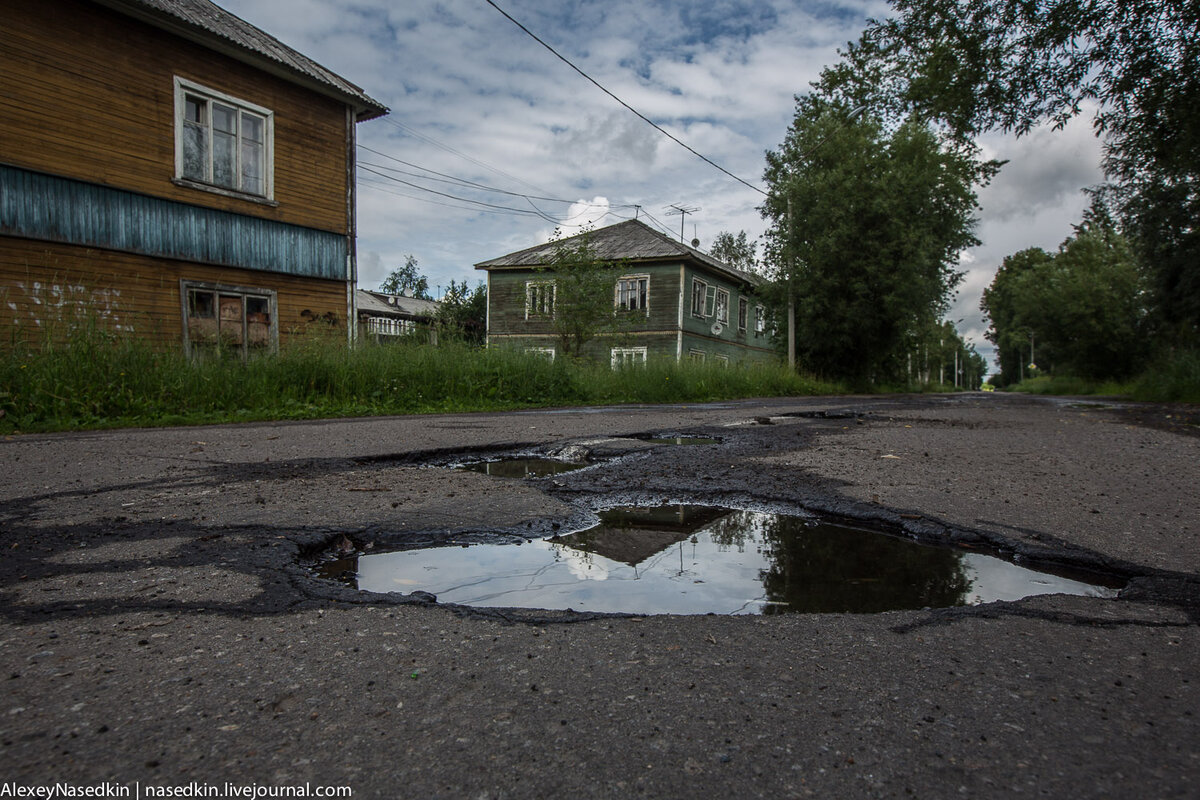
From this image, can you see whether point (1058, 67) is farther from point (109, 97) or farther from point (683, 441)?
point (109, 97)

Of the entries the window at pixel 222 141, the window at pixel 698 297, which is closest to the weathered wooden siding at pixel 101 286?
the window at pixel 222 141

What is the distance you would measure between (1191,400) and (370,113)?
1940cm

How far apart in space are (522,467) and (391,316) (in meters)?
32.2

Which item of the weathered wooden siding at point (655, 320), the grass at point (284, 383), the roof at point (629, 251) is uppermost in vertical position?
the roof at point (629, 251)

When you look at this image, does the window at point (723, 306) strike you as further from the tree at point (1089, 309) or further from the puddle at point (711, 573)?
the puddle at point (711, 573)

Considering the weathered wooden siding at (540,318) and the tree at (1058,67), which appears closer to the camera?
the tree at (1058,67)

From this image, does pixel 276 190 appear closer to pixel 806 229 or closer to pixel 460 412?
pixel 460 412

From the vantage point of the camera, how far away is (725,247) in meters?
51.2

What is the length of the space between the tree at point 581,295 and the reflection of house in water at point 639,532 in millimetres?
16893

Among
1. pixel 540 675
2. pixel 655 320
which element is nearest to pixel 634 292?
pixel 655 320

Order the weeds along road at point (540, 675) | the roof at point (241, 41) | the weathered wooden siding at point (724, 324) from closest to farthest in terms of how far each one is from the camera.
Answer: the weeds along road at point (540, 675) → the roof at point (241, 41) → the weathered wooden siding at point (724, 324)

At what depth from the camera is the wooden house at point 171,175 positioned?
1020 centimetres

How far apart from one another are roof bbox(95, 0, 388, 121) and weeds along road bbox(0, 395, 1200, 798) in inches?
430

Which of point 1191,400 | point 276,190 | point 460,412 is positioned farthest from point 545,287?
point 1191,400
